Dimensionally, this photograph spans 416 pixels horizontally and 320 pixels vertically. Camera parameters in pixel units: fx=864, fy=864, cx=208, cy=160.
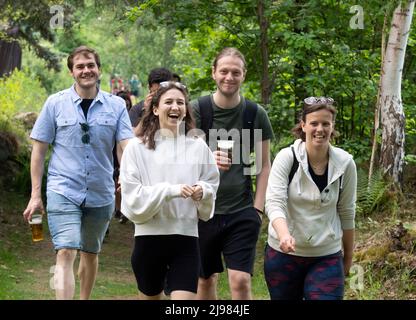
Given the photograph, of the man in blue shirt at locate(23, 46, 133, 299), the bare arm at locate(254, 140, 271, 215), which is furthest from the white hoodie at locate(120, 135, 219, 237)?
the man in blue shirt at locate(23, 46, 133, 299)

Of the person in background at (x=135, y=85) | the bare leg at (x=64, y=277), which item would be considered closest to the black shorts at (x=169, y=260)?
the bare leg at (x=64, y=277)

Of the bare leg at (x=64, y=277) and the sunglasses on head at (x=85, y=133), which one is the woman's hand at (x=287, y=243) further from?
the sunglasses on head at (x=85, y=133)

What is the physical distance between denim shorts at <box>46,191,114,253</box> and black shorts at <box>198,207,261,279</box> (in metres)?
0.98

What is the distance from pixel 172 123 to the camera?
5746mm

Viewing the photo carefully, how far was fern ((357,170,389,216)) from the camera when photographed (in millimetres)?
11516

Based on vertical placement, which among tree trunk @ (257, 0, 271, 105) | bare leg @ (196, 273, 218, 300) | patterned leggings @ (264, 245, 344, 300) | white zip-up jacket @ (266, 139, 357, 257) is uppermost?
tree trunk @ (257, 0, 271, 105)

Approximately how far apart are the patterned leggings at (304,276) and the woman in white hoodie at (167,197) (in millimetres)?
507

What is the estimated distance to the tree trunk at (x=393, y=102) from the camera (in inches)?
468

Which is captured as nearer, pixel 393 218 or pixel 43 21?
pixel 393 218

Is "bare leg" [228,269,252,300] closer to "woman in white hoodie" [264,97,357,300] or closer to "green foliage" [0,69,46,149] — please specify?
"woman in white hoodie" [264,97,357,300]

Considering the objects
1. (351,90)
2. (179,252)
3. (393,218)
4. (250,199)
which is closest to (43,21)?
(351,90)

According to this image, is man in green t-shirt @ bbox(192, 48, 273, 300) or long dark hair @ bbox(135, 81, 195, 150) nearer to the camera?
long dark hair @ bbox(135, 81, 195, 150)
